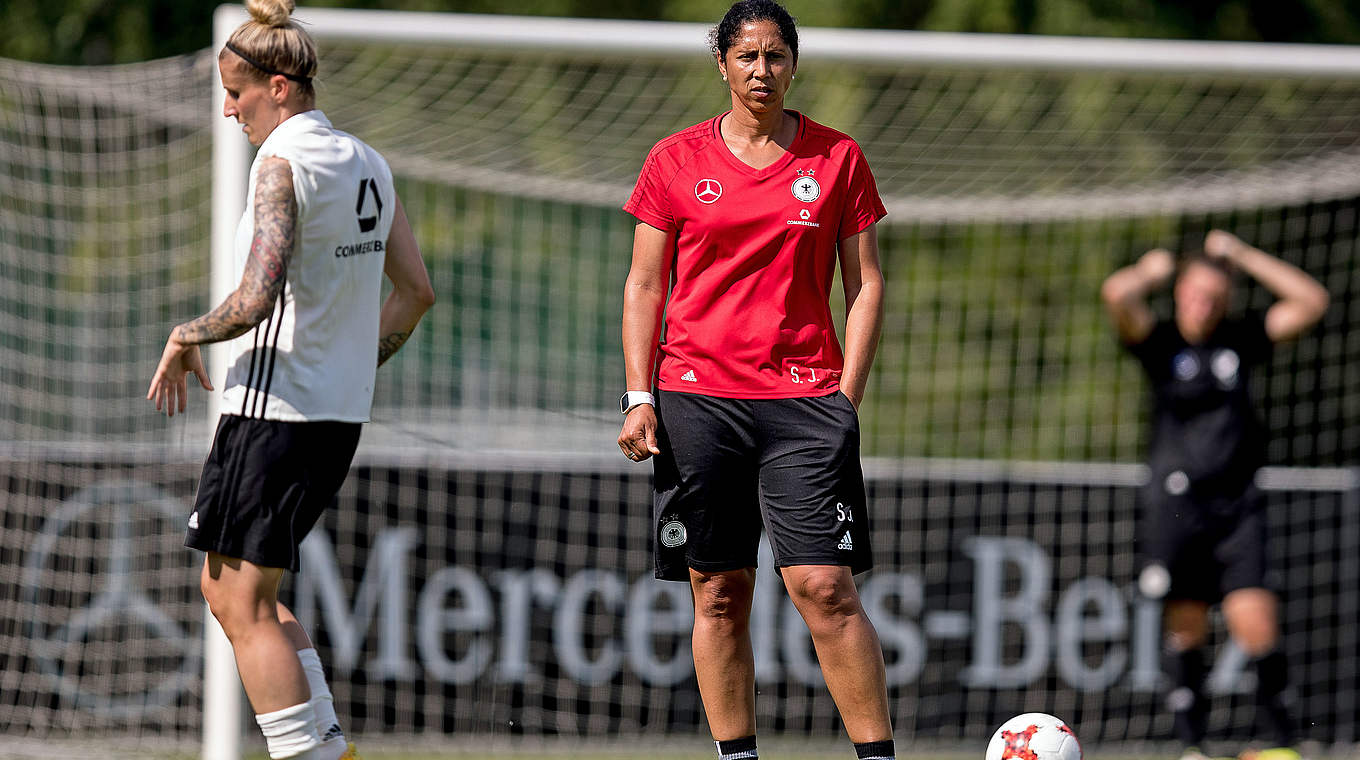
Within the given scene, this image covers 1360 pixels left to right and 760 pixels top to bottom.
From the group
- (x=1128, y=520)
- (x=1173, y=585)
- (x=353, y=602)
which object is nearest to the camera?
(x=1173, y=585)

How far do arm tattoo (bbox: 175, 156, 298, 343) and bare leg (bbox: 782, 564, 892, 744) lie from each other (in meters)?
1.41

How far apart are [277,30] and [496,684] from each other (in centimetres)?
424

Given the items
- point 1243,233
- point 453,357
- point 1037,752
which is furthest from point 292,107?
point 1243,233

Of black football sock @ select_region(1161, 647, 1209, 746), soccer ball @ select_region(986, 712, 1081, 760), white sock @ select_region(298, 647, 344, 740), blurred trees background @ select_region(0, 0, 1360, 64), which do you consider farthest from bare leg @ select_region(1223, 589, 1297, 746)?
blurred trees background @ select_region(0, 0, 1360, 64)

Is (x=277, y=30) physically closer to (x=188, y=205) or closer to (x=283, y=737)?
(x=283, y=737)

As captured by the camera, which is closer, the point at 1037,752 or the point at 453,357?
the point at 1037,752

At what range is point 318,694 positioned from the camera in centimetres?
364

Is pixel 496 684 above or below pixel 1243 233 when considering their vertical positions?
below

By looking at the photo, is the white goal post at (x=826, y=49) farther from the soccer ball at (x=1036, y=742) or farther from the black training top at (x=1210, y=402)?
the soccer ball at (x=1036, y=742)

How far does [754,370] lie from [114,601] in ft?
14.4

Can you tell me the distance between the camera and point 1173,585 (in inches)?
244

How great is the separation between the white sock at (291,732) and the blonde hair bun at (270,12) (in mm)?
1651

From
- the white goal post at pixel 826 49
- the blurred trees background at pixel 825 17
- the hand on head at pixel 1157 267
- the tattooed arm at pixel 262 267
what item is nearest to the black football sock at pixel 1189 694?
the hand on head at pixel 1157 267

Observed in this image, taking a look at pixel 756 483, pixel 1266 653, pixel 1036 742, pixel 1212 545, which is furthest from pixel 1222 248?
pixel 756 483
